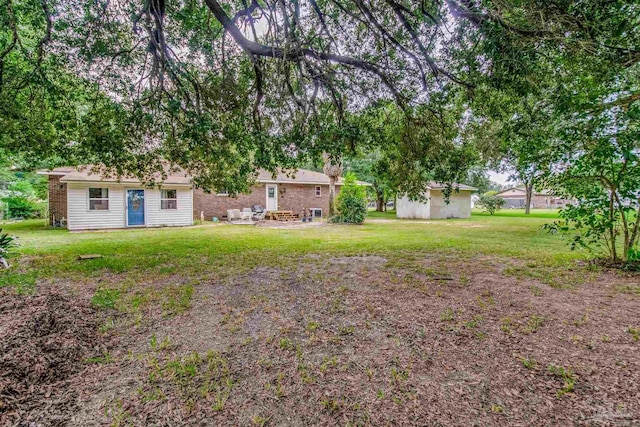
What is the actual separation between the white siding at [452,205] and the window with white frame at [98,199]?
19.9 m

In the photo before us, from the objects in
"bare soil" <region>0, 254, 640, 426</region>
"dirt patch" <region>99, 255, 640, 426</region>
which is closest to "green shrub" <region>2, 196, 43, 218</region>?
"bare soil" <region>0, 254, 640, 426</region>

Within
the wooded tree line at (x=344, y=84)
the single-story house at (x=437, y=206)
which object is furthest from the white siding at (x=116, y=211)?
the single-story house at (x=437, y=206)

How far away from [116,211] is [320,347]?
50.8 ft

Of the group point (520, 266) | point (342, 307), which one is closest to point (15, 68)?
point (342, 307)

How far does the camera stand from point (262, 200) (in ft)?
67.6

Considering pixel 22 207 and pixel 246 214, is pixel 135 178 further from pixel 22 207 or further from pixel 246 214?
pixel 22 207

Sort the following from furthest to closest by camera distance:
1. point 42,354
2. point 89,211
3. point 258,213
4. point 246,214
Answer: point 258,213 < point 246,214 < point 89,211 < point 42,354

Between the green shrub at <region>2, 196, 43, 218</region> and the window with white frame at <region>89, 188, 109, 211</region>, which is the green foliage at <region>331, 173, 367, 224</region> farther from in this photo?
the green shrub at <region>2, 196, 43, 218</region>

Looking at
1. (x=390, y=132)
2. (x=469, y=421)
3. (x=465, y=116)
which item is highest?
(x=465, y=116)

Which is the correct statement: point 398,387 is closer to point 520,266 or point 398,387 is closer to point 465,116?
point 520,266

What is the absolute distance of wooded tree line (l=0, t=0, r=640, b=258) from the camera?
4715 millimetres

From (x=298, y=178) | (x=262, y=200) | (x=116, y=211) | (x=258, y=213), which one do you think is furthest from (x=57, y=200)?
(x=298, y=178)

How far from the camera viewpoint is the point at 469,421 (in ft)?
6.64

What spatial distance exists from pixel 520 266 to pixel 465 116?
4147 mm
